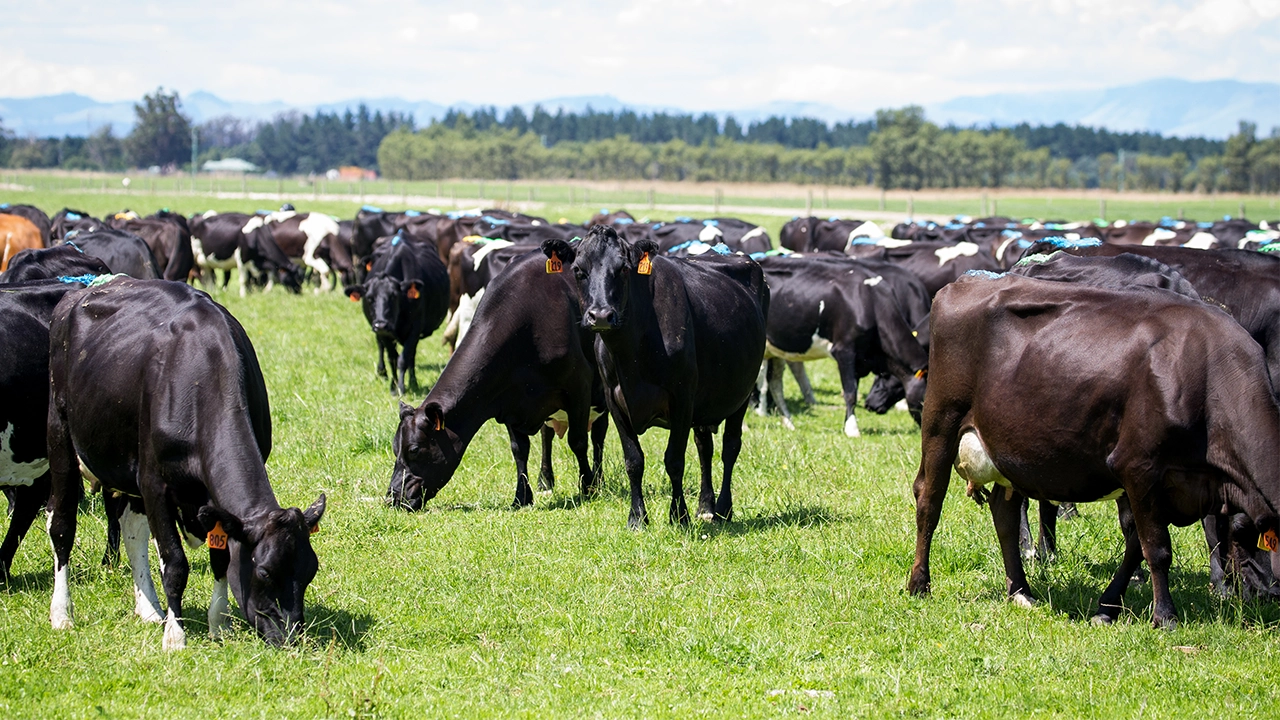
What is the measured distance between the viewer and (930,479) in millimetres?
7340

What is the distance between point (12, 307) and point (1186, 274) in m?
8.80

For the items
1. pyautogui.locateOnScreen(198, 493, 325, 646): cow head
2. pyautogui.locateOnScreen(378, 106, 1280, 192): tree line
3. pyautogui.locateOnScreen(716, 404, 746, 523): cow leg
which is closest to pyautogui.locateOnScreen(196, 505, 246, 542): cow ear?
pyautogui.locateOnScreen(198, 493, 325, 646): cow head

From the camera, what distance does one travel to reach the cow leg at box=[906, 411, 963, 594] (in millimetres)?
7289

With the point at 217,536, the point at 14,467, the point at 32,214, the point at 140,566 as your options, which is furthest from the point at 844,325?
the point at 32,214

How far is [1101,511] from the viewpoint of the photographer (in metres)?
10.1

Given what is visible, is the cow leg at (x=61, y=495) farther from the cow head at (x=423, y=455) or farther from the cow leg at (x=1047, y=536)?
the cow leg at (x=1047, y=536)

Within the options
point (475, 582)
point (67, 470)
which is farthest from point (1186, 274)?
point (67, 470)

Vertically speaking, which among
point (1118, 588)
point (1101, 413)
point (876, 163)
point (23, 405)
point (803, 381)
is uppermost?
point (876, 163)

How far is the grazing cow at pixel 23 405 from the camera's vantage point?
7.34 meters

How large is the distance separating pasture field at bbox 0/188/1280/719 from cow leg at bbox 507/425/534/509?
128 millimetres

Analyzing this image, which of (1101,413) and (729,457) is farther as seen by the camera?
(729,457)

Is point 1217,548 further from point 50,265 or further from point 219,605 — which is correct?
point 50,265

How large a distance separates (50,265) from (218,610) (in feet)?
16.0

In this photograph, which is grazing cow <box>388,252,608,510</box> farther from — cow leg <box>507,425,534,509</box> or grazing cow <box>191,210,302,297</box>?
grazing cow <box>191,210,302,297</box>
